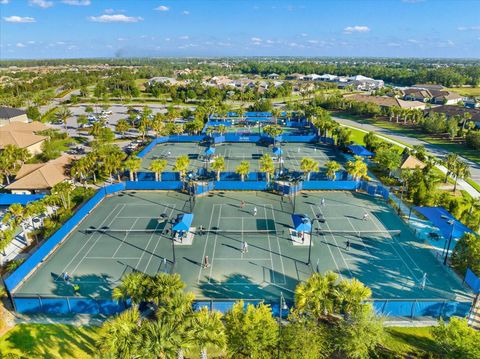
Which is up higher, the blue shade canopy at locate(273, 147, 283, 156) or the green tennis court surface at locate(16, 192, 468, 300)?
the blue shade canopy at locate(273, 147, 283, 156)

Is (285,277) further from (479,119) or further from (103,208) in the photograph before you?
(479,119)

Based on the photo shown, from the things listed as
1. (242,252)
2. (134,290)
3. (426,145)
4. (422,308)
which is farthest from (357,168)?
(426,145)

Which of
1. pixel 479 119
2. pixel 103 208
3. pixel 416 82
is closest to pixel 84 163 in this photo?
pixel 103 208

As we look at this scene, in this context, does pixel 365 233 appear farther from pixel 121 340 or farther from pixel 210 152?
pixel 210 152

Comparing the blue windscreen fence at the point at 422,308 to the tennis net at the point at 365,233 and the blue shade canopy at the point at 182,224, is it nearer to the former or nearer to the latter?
the tennis net at the point at 365,233

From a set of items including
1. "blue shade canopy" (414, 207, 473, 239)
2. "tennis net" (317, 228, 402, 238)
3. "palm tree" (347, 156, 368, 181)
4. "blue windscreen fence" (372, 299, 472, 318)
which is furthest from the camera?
"palm tree" (347, 156, 368, 181)

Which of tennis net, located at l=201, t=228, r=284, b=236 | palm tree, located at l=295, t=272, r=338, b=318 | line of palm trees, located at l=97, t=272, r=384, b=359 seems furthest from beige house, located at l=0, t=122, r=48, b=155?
palm tree, located at l=295, t=272, r=338, b=318

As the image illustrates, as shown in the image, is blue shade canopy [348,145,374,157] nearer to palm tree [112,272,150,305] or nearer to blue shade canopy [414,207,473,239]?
blue shade canopy [414,207,473,239]
